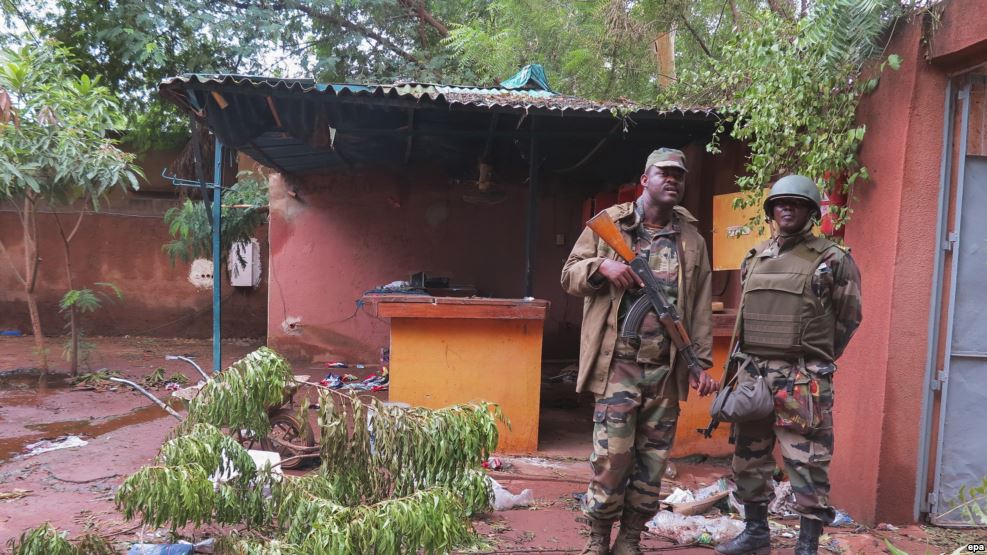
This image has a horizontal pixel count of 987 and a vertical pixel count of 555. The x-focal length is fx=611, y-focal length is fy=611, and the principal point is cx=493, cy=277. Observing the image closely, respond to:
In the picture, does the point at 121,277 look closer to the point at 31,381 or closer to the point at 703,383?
the point at 31,381

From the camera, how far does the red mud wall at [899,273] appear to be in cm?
343

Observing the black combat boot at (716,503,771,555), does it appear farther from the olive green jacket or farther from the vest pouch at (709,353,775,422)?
the olive green jacket

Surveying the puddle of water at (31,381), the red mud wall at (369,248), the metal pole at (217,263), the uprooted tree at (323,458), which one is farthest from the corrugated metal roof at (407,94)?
the puddle of water at (31,381)

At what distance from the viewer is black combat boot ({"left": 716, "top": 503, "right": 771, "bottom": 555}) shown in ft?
10.1

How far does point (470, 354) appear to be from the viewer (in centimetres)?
499

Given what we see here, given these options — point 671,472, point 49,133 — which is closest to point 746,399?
point 671,472

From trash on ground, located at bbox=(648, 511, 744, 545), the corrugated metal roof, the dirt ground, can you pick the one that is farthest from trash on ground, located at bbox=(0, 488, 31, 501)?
trash on ground, located at bbox=(648, 511, 744, 545)

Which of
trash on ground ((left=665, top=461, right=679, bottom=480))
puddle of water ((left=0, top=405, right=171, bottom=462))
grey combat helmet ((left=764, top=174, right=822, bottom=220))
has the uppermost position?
grey combat helmet ((left=764, top=174, right=822, bottom=220))

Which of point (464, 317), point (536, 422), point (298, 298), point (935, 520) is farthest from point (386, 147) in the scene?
point (935, 520)

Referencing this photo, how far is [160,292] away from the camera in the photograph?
10953 mm

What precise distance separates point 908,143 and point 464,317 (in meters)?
3.16

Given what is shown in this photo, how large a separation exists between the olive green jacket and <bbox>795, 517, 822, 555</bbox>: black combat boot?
82 cm

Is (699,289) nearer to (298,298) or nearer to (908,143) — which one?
(908,143)

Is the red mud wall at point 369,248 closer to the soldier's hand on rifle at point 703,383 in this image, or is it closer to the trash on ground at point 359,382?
the trash on ground at point 359,382
